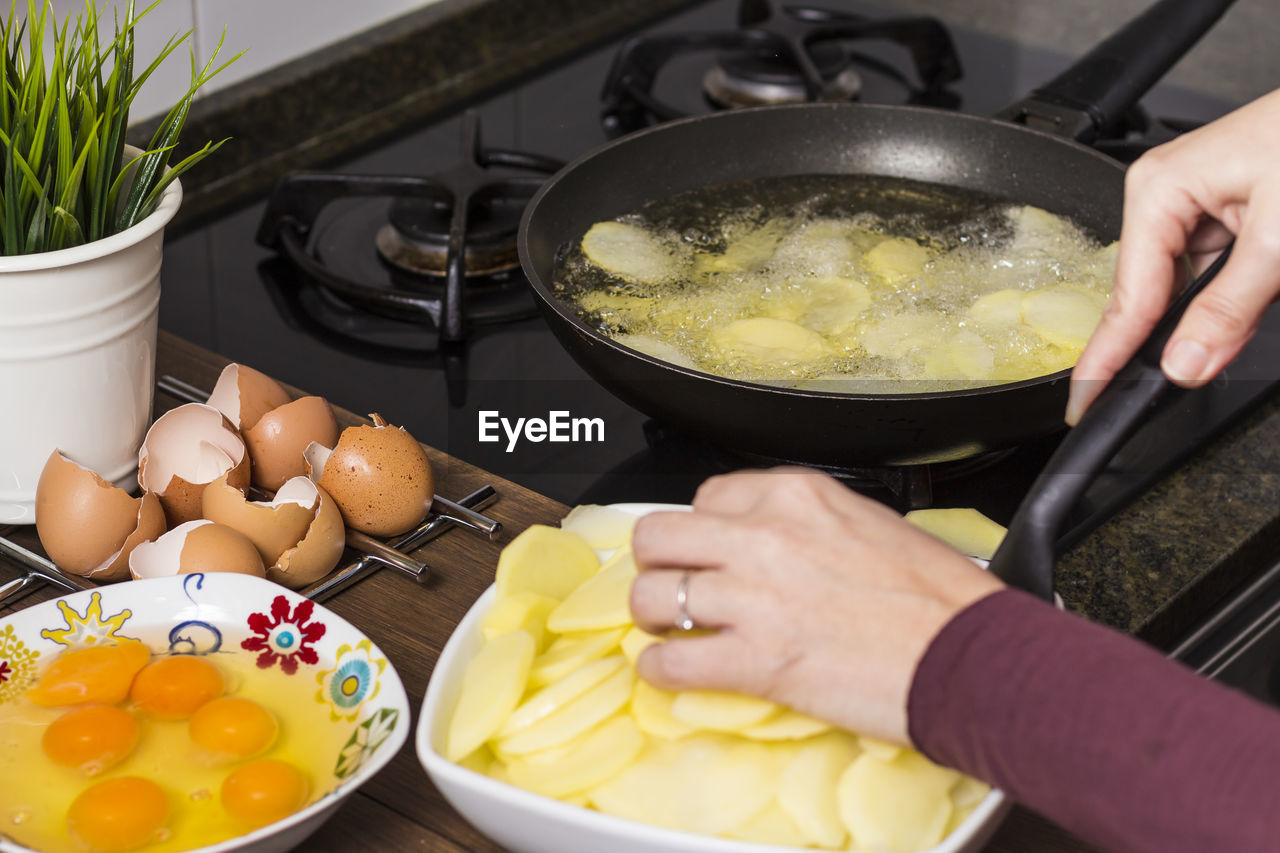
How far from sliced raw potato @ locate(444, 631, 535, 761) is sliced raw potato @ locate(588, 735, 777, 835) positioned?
0.06 m

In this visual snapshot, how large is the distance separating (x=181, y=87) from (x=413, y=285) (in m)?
0.42

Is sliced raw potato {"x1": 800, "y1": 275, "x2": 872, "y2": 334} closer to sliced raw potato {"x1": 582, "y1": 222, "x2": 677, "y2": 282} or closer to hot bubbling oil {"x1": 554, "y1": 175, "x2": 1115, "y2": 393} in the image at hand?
hot bubbling oil {"x1": 554, "y1": 175, "x2": 1115, "y2": 393}

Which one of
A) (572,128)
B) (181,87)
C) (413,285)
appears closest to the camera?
(413,285)

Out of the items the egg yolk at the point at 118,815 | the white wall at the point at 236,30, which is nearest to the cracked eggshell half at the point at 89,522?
the egg yolk at the point at 118,815

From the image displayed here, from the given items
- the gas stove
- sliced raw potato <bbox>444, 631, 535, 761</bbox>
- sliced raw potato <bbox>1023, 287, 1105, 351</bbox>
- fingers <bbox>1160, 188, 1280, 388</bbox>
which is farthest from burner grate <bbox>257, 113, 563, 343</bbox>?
fingers <bbox>1160, 188, 1280, 388</bbox>

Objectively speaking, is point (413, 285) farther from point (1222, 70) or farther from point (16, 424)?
point (1222, 70)

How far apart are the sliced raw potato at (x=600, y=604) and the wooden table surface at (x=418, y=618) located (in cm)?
13

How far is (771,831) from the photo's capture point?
592mm

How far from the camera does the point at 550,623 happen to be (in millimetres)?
700

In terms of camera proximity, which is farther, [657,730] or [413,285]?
[413,285]

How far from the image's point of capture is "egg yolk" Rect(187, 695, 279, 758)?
69 cm

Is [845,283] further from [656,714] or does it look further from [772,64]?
[772,64]

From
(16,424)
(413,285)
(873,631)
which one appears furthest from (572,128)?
(873,631)

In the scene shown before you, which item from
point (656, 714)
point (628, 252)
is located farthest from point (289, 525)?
point (628, 252)
